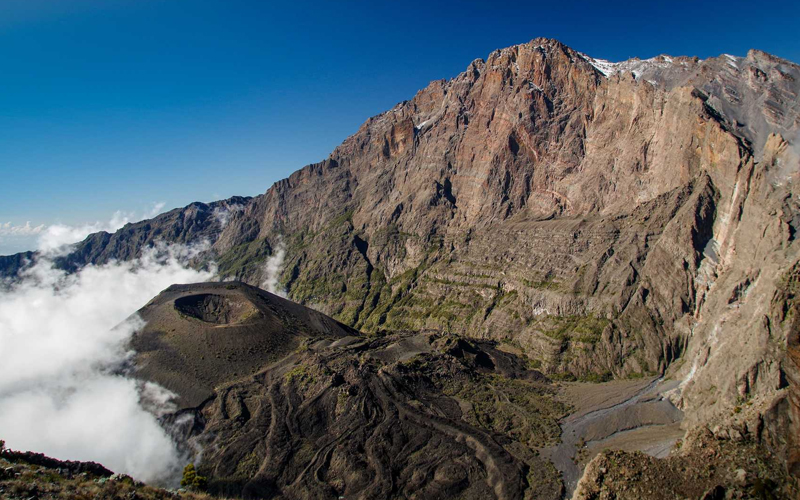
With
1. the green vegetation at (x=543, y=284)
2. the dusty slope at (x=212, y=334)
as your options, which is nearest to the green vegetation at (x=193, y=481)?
the dusty slope at (x=212, y=334)

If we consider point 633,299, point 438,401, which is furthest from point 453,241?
point 438,401

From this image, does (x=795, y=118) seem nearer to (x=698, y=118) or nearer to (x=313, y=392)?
(x=698, y=118)

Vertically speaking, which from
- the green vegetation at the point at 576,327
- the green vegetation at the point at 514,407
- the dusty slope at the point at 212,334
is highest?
the dusty slope at the point at 212,334

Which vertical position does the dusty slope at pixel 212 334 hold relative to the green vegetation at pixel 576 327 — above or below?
above

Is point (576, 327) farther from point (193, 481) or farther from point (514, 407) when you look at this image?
point (193, 481)

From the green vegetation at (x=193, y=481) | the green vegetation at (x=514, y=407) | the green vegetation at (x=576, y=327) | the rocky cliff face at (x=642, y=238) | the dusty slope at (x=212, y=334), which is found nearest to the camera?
the green vegetation at (x=193, y=481)

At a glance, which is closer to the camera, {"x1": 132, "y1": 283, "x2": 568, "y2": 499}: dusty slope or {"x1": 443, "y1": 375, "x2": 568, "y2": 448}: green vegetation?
{"x1": 132, "y1": 283, "x2": 568, "y2": 499}: dusty slope

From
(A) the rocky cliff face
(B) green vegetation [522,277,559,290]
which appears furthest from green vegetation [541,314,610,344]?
(B) green vegetation [522,277,559,290]

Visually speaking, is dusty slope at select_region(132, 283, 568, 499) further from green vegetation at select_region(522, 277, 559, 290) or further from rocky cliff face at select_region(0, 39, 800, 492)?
green vegetation at select_region(522, 277, 559, 290)

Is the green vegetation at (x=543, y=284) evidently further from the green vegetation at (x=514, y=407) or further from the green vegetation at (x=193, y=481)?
the green vegetation at (x=193, y=481)

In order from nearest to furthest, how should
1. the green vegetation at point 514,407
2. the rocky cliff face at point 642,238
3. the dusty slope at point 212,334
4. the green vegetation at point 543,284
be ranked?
the green vegetation at point 514,407, the rocky cliff face at point 642,238, the dusty slope at point 212,334, the green vegetation at point 543,284

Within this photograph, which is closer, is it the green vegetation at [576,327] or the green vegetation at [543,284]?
the green vegetation at [576,327]

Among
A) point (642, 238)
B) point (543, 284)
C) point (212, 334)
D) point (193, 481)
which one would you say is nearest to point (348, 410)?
point (193, 481)
